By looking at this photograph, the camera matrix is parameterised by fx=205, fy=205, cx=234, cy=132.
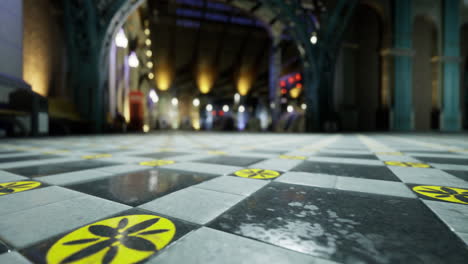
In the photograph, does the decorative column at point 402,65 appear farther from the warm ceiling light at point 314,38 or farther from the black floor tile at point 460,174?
the black floor tile at point 460,174

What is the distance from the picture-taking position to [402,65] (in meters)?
10.1

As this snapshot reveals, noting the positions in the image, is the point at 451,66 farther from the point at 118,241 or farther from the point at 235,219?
the point at 118,241

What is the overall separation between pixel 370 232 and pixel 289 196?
1.18 feet

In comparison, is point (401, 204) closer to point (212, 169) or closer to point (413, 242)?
point (413, 242)

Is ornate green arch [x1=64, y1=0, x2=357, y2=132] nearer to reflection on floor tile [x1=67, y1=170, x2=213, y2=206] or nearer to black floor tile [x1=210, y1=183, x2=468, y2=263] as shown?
reflection on floor tile [x1=67, y1=170, x2=213, y2=206]

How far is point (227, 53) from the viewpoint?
60.1 ft

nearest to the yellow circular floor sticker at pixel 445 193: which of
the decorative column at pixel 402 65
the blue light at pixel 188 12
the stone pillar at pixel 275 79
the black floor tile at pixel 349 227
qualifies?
the black floor tile at pixel 349 227

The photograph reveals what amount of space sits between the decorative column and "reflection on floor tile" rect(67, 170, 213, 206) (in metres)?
11.8

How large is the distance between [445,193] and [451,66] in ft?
48.7

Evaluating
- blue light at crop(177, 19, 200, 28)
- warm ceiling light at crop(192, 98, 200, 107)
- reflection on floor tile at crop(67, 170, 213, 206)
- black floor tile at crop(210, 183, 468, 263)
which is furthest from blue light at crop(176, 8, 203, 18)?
black floor tile at crop(210, 183, 468, 263)

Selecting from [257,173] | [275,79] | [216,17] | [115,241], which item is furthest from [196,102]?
[115,241]

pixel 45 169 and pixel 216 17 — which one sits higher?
pixel 216 17

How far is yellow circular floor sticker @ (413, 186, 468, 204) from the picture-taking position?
0.88 metres

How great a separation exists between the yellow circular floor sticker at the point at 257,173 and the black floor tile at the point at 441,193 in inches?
27.7
